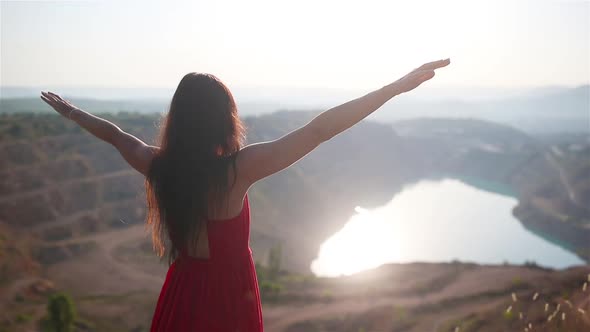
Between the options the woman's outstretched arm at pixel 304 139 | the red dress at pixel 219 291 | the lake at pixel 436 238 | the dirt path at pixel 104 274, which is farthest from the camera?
the lake at pixel 436 238

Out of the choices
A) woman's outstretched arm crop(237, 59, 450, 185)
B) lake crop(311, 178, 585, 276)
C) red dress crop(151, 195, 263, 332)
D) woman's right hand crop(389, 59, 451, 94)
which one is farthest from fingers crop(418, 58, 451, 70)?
lake crop(311, 178, 585, 276)

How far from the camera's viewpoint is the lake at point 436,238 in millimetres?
38344

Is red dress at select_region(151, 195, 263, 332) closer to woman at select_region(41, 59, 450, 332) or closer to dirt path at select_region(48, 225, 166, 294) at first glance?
woman at select_region(41, 59, 450, 332)

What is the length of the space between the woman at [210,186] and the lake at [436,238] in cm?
3109

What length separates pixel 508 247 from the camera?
142 ft

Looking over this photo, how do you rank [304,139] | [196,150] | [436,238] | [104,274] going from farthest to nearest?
[436,238], [104,274], [196,150], [304,139]

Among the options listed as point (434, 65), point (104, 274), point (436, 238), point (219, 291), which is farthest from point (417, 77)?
point (436, 238)

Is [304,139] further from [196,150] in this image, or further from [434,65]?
[434,65]

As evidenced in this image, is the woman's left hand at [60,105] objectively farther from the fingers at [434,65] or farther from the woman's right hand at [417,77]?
the fingers at [434,65]

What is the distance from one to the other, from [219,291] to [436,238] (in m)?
46.7

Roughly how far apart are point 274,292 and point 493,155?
74724 mm

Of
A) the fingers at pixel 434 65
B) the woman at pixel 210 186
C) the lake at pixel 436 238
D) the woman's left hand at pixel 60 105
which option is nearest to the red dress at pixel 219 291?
the woman at pixel 210 186

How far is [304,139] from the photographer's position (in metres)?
1.72

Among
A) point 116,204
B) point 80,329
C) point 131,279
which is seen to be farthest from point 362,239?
point 80,329
